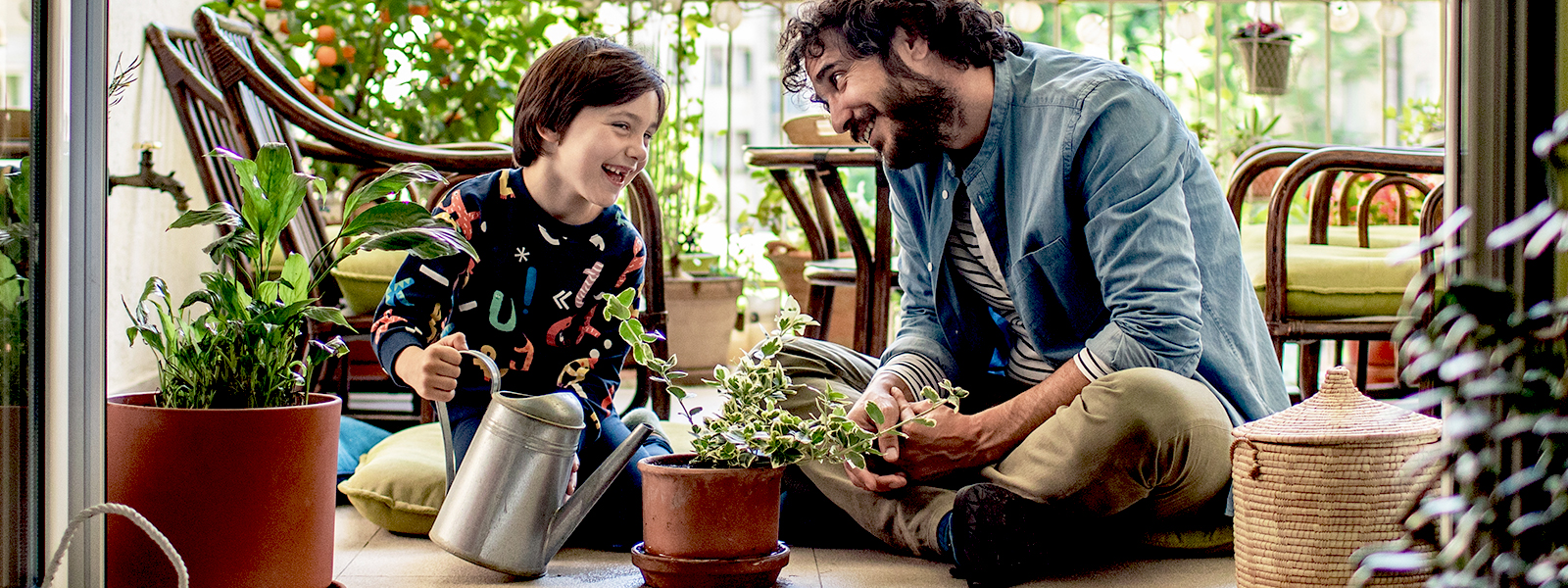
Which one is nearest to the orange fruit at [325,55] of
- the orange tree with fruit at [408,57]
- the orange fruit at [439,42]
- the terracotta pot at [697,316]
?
the orange tree with fruit at [408,57]

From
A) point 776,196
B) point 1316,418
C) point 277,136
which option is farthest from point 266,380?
point 776,196

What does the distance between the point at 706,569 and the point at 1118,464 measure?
471mm

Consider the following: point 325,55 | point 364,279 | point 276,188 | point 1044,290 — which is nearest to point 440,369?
point 276,188

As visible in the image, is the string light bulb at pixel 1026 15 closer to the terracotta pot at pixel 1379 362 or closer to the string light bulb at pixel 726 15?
the string light bulb at pixel 726 15

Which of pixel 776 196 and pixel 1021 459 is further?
pixel 776 196

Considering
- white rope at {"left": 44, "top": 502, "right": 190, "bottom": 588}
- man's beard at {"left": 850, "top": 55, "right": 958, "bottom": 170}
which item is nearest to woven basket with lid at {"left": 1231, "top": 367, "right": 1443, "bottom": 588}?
man's beard at {"left": 850, "top": 55, "right": 958, "bottom": 170}

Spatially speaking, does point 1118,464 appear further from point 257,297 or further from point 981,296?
point 257,297

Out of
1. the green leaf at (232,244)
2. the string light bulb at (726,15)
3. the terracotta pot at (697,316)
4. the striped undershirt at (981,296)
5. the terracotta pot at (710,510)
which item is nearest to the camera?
the green leaf at (232,244)

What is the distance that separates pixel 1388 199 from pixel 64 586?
11.4 ft

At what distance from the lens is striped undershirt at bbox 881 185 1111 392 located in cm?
161

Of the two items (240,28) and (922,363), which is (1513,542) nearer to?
(922,363)

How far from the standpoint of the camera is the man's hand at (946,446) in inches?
56.9

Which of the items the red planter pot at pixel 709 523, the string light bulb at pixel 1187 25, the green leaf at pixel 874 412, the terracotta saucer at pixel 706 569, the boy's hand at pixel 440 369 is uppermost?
the string light bulb at pixel 1187 25

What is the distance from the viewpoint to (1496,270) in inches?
27.3
